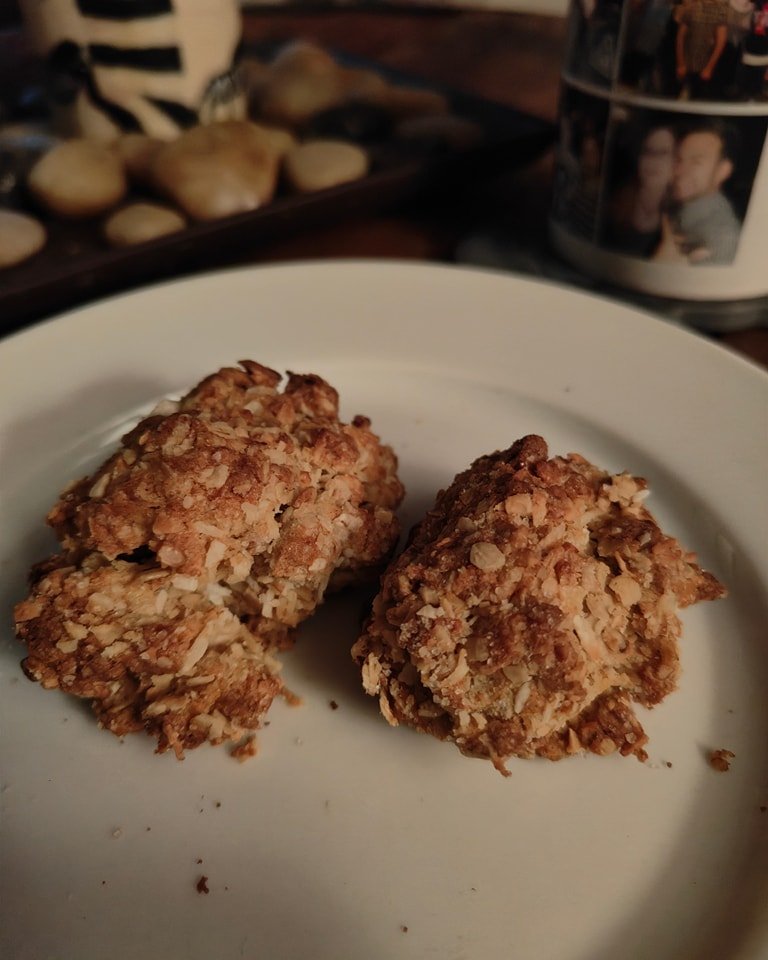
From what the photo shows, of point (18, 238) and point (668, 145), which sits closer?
point (668, 145)

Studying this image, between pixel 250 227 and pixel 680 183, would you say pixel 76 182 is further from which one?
pixel 680 183

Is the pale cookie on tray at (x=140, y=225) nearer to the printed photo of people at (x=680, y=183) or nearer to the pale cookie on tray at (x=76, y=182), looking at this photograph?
the pale cookie on tray at (x=76, y=182)

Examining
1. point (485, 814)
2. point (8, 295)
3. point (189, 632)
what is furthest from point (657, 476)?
point (8, 295)

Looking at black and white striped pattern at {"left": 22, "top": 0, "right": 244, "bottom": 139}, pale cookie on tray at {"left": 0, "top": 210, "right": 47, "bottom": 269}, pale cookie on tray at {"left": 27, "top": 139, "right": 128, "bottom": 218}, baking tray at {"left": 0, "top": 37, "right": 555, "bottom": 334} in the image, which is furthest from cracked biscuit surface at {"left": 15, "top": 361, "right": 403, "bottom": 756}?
black and white striped pattern at {"left": 22, "top": 0, "right": 244, "bottom": 139}

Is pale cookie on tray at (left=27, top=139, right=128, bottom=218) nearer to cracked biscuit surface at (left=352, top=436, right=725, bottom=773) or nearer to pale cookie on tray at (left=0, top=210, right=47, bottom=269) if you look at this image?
pale cookie on tray at (left=0, top=210, right=47, bottom=269)

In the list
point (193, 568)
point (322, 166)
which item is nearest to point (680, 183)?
point (322, 166)

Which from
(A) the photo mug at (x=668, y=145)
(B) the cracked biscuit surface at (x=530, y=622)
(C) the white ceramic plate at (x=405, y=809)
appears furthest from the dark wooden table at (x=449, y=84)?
(B) the cracked biscuit surface at (x=530, y=622)
